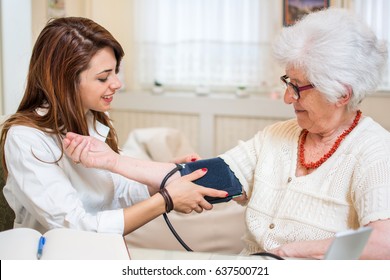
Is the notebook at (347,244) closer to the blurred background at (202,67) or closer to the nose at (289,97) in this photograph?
the nose at (289,97)

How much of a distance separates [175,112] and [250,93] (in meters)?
0.50

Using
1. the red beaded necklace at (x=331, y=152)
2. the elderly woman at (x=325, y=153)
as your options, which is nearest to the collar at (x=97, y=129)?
the elderly woman at (x=325, y=153)

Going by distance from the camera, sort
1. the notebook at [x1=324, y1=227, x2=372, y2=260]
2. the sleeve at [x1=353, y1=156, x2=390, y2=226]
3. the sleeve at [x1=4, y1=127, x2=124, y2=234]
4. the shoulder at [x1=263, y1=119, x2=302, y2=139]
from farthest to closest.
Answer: the shoulder at [x1=263, y1=119, x2=302, y2=139] < the sleeve at [x1=4, y1=127, x2=124, y2=234] < the sleeve at [x1=353, y1=156, x2=390, y2=226] < the notebook at [x1=324, y1=227, x2=372, y2=260]

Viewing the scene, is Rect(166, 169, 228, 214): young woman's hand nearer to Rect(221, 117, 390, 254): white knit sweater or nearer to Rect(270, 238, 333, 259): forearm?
Rect(221, 117, 390, 254): white knit sweater

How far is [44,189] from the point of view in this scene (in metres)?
1.37

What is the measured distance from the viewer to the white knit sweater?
4.33 feet

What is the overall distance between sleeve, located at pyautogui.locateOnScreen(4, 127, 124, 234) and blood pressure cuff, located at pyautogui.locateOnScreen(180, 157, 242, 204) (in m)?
0.26

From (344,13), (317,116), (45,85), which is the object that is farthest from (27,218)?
(344,13)

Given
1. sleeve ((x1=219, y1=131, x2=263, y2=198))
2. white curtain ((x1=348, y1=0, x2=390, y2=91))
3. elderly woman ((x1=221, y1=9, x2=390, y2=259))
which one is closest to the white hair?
elderly woman ((x1=221, y1=9, x2=390, y2=259))

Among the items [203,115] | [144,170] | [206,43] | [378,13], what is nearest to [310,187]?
[144,170]

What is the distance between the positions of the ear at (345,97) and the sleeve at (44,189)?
60cm

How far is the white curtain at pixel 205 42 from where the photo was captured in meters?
3.67

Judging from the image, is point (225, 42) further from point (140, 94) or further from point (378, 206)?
point (378, 206)

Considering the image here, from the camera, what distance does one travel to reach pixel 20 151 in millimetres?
1387
